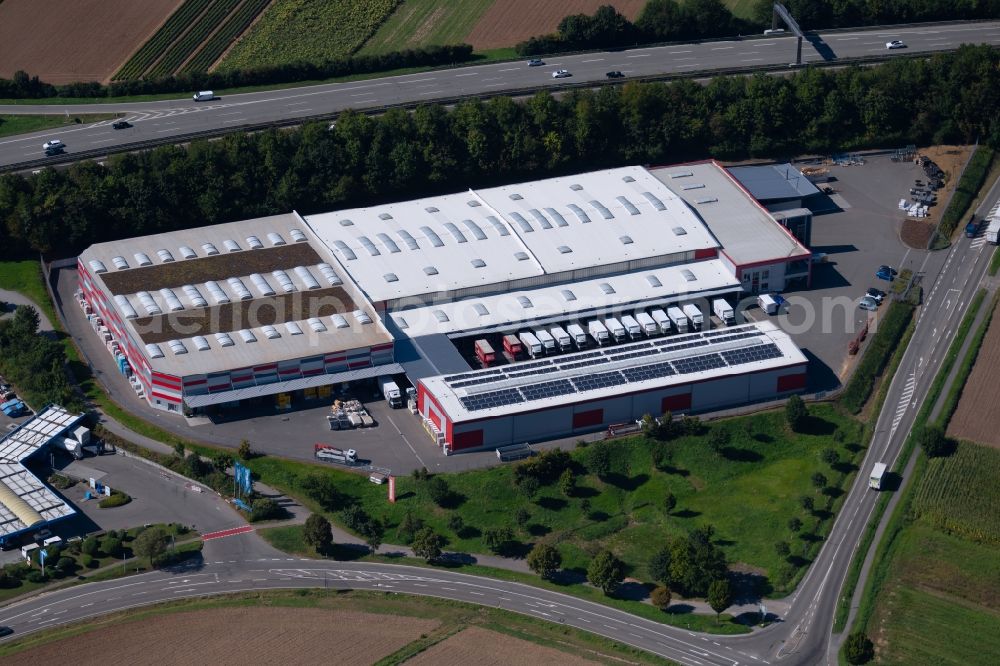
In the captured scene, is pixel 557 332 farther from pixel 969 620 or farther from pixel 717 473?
pixel 969 620

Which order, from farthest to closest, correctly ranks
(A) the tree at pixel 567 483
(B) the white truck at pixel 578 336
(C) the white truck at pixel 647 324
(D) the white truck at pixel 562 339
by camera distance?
1. (C) the white truck at pixel 647 324
2. (B) the white truck at pixel 578 336
3. (D) the white truck at pixel 562 339
4. (A) the tree at pixel 567 483

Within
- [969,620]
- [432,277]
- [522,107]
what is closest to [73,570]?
[432,277]

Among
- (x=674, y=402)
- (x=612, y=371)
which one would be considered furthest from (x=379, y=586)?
(x=674, y=402)

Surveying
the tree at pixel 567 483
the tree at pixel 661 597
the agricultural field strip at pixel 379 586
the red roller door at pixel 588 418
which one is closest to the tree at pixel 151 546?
the agricultural field strip at pixel 379 586

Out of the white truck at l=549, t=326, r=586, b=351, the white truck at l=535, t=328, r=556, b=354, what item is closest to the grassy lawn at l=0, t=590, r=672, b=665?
the white truck at l=535, t=328, r=556, b=354

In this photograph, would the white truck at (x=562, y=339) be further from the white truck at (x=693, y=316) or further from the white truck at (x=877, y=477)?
the white truck at (x=877, y=477)

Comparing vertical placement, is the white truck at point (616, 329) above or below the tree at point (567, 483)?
→ above

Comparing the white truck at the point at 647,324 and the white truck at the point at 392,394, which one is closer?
the white truck at the point at 392,394

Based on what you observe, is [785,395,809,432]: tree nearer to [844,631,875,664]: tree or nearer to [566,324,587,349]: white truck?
[566,324,587,349]: white truck
